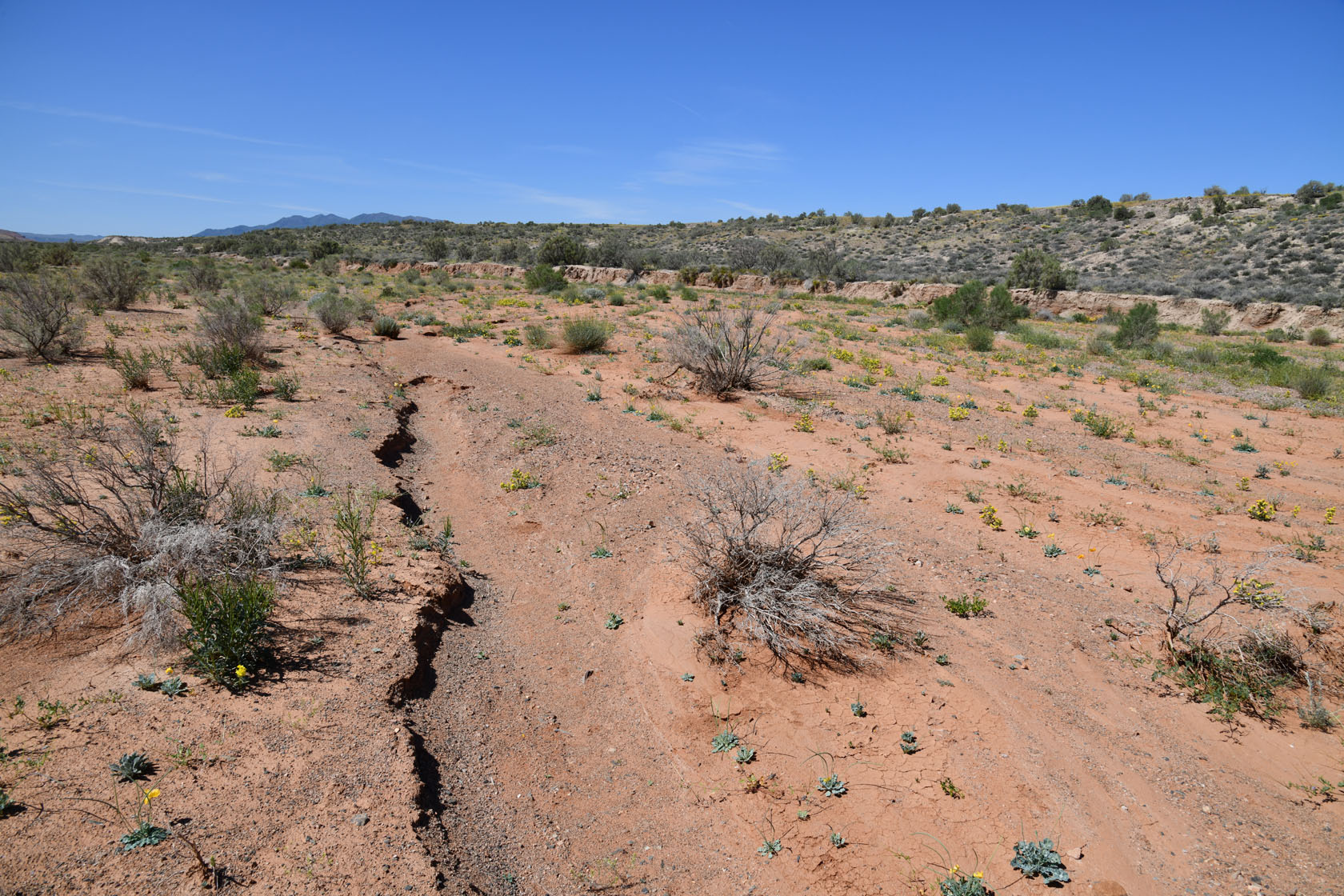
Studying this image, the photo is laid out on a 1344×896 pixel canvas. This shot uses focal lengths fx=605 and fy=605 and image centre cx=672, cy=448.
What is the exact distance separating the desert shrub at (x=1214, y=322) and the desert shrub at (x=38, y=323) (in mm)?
30868

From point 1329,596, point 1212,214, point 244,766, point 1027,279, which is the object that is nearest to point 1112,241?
point 1212,214

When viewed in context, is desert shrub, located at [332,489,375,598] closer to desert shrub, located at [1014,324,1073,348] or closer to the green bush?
the green bush

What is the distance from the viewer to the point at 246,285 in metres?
20.8

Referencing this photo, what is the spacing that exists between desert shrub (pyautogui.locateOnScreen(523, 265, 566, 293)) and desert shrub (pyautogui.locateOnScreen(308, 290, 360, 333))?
947cm

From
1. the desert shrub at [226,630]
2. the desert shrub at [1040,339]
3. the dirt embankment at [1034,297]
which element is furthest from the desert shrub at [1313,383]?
the desert shrub at [226,630]

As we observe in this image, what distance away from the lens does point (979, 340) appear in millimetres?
16688

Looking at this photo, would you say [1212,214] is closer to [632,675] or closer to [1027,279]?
[1027,279]

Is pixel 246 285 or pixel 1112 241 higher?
pixel 1112 241

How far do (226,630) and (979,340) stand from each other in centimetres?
1763

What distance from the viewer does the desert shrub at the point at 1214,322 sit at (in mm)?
20705

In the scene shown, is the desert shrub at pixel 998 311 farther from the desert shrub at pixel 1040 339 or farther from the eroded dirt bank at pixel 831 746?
the eroded dirt bank at pixel 831 746

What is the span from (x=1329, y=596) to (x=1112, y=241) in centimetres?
4003

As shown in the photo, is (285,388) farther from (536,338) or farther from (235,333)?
(536,338)

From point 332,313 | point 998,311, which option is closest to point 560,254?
point 332,313
